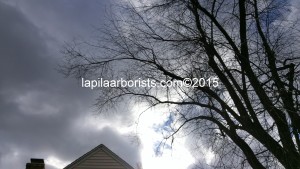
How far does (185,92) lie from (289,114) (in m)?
2.64

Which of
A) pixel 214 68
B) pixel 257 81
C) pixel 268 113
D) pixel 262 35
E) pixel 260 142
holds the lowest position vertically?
pixel 260 142

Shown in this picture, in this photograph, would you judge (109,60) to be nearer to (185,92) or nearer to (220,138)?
(185,92)

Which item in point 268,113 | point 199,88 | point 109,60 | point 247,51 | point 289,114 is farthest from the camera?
point 109,60

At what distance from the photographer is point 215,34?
760cm

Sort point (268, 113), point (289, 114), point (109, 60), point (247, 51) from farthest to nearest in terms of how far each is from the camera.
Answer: point (109, 60) → point (247, 51) → point (268, 113) → point (289, 114)

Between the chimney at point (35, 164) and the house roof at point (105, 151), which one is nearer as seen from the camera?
the chimney at point (35, 164)

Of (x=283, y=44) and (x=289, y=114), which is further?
(x=283, y=44)

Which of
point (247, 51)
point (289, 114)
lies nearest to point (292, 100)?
point (289, 114)

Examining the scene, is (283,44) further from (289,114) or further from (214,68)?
(289,114)

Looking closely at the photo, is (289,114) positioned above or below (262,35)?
below

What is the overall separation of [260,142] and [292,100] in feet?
3.56

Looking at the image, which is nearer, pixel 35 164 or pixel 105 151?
pixel 35 164

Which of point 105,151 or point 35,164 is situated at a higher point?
point 105,151

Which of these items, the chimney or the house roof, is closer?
the chimney
